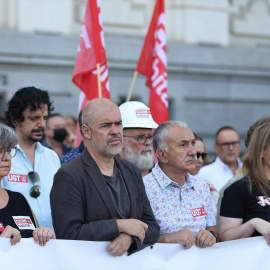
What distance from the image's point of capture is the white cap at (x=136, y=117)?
627 centimetres

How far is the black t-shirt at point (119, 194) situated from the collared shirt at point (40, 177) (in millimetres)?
849

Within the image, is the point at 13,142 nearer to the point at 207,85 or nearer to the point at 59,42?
the point at 59,42

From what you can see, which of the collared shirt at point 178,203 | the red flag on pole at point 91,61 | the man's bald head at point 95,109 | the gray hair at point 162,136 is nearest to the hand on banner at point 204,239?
the collared shirt at point 178,203

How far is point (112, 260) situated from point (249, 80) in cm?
933

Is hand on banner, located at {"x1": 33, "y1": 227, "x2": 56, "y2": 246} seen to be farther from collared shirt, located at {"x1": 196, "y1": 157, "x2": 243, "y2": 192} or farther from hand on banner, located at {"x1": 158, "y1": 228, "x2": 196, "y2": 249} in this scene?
collared shirt, located at {"x1": 196, "y1": 157, "x2": 243, "y2": 192}

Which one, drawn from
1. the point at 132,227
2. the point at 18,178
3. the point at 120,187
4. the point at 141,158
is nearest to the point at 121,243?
the point at 132,227

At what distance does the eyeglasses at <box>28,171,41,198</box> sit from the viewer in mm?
5543

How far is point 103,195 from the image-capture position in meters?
4.71

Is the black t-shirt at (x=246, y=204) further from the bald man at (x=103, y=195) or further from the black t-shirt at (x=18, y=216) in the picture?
the black t-shirt at (x=18, y=216)

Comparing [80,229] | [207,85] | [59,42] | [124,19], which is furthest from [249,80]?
[80,229]

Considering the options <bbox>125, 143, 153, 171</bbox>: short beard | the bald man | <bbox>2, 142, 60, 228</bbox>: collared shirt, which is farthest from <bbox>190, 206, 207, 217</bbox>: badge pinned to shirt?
<bbox>2, 142, 60, 228</bbox>: collared shirt

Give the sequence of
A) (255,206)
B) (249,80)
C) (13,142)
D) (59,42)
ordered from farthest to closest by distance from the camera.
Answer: (249,80) → (59,42) → (255,206) → (13,142)

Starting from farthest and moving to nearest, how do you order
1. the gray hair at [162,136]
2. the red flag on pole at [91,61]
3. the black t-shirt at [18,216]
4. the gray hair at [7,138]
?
the red flag on pole at [91,61] → the gray hair at [162,136] → the gray hair at [7,138] → the black t-shirt at [18,216]

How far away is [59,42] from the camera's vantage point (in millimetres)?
11578
